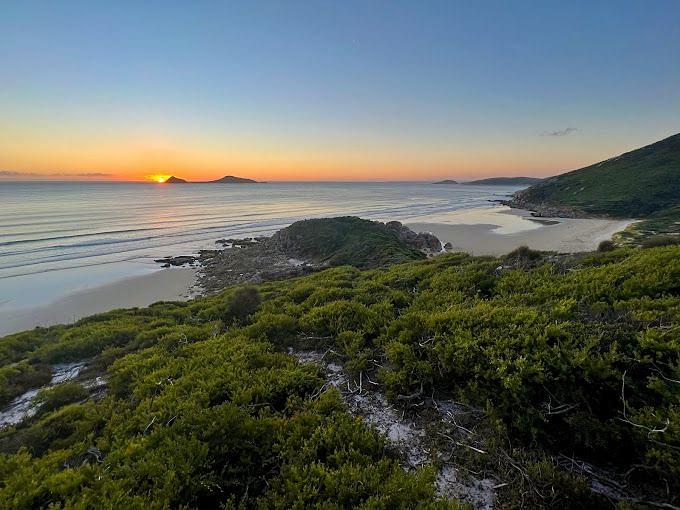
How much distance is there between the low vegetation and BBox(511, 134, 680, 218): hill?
2642 inches

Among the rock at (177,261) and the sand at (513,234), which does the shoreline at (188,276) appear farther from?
the rock at (177,261)

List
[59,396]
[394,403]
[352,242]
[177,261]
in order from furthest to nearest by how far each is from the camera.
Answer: [352,242] < [177,261] < [59,396] < [394,403]

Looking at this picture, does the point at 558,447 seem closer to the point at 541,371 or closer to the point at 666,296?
the point at 541,371

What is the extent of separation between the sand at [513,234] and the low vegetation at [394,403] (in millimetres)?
23277

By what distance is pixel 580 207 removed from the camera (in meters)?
63.5

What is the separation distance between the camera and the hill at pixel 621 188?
193 feet

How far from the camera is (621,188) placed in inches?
2714

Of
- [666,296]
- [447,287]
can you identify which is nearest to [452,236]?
[447,287]

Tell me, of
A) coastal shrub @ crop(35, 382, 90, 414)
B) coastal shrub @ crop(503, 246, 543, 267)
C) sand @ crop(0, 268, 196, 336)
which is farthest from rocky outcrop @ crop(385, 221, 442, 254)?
coastal shrub @ crop(35, 382, 90, 414)

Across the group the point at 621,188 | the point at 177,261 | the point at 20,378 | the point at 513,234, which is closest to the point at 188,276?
the point at 177,261

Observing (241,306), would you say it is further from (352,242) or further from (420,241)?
(420,241)

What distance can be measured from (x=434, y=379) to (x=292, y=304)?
5391 mm

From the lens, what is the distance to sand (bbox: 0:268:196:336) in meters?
17.2

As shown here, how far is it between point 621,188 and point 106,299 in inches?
3513
